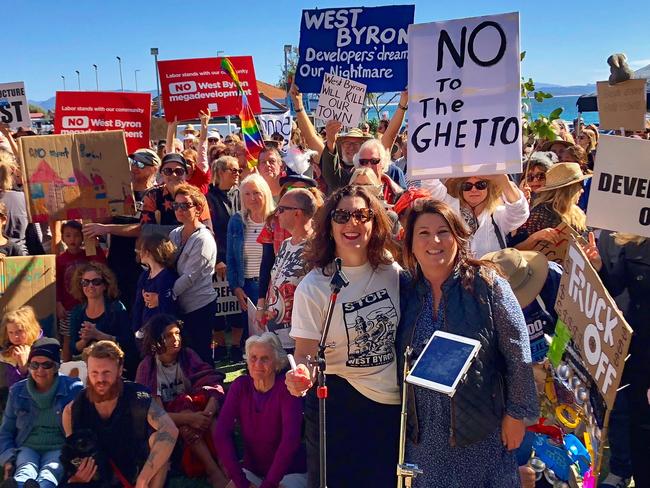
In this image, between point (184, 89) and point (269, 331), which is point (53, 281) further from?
point (184, 89)

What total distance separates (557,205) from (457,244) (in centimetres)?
182

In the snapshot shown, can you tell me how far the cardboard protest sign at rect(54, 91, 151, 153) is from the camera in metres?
7.85

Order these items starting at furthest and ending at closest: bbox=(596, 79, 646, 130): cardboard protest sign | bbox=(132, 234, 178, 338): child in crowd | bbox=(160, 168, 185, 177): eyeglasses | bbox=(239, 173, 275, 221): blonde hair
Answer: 1. bbox=(596, 79, 646, 130): cardboard protest sign
2. bbox=(160, 168, 185, 177): eyeglasses
3. bbox=(239, 173, 275, 221): blonde hair
4. bbox=(132, 234, 178, 338): child in crowd

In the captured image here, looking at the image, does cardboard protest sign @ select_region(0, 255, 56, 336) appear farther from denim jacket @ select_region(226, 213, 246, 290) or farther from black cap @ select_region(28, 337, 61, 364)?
denim jacket @ select_region(226, 213, 246, 290)

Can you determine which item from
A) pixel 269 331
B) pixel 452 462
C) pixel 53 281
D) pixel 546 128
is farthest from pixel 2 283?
pixel 546 128

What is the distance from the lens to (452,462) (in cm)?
269

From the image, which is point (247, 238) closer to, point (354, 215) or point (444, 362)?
point (354, 215)

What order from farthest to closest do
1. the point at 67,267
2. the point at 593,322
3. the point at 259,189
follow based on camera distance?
1. the point at 67,267
2. the point at 259,189
3. the point at 593,322

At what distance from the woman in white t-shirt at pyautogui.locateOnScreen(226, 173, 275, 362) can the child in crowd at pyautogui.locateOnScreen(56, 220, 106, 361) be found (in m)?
1.18

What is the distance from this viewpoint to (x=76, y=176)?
5840 mm

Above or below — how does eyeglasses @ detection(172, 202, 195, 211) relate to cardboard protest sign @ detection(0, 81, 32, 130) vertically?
below

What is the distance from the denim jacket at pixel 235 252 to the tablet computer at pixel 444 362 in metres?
3.64

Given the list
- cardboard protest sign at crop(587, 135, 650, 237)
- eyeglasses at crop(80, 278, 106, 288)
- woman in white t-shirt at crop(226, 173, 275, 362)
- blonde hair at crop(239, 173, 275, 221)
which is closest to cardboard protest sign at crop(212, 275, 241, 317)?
woman in white t-shirt at crop(226, 173, 275, 362)

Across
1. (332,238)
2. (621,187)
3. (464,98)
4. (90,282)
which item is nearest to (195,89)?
(90,282)
